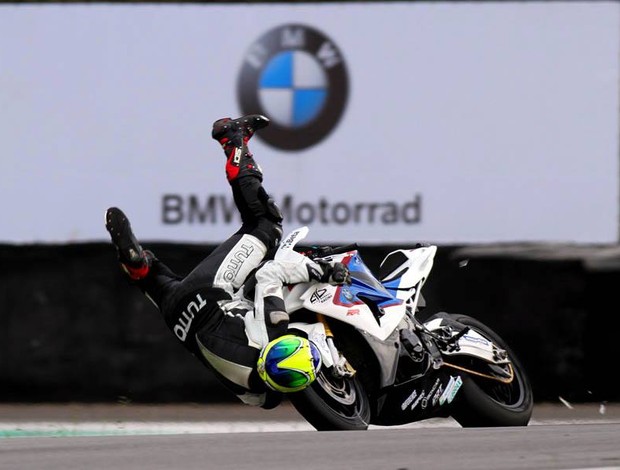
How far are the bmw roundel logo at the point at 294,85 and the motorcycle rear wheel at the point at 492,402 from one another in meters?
6.58

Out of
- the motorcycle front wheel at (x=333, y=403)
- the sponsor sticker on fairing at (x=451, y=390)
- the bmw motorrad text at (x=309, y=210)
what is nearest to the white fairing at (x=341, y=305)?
the motorcycle front wheel at (x=333, y=403)

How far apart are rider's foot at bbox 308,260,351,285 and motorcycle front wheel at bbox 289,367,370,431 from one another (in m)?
0.45

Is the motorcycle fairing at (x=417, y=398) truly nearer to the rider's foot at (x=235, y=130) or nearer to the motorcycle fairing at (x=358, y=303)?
the motorcycle fairing at (x=358, y=303)

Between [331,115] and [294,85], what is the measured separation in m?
0.46

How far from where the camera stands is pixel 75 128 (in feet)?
43.9

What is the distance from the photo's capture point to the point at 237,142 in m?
7.03

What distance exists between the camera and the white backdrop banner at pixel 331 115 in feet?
43.3

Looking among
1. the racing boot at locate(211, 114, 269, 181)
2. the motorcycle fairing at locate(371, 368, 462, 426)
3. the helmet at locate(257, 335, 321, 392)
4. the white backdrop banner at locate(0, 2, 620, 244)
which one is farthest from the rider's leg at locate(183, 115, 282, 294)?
the white backdrop banner at locate(0, 2, 620, 244)

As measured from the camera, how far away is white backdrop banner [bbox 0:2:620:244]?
43.3 ft

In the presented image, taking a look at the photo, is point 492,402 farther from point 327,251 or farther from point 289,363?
point 289,363

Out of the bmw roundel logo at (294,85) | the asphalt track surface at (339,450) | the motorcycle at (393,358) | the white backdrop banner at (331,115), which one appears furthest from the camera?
the bmw roundel logo at (294,85)

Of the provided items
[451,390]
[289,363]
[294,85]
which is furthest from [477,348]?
[294,85]

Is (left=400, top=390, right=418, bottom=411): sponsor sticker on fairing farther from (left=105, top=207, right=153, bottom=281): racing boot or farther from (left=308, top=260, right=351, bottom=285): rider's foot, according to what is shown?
(left=105, top=207, right=153, bottom=281): racing boot

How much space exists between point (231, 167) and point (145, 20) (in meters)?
7.02
